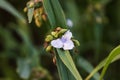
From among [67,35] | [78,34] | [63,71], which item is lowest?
[78,34]

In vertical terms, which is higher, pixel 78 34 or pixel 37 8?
pixel 37 8

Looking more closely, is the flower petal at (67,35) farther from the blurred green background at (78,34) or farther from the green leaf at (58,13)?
the blurred green background at (78,34)

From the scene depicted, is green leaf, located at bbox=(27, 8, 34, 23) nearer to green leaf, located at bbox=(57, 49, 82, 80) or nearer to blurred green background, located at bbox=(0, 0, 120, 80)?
green leaf, located at bbox=(57, 49, 82, 80)

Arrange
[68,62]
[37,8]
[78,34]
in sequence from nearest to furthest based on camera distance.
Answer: [68,62] → [37,8] → [78,34]

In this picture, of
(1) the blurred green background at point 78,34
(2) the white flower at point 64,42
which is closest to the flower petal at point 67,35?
(2) the white flower at point 64,42

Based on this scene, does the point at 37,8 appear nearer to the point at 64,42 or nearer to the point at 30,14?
the point at 30,14

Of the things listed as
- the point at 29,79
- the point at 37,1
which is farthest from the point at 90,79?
the point at 29,79

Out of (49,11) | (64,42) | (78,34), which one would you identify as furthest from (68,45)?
(78,34)
